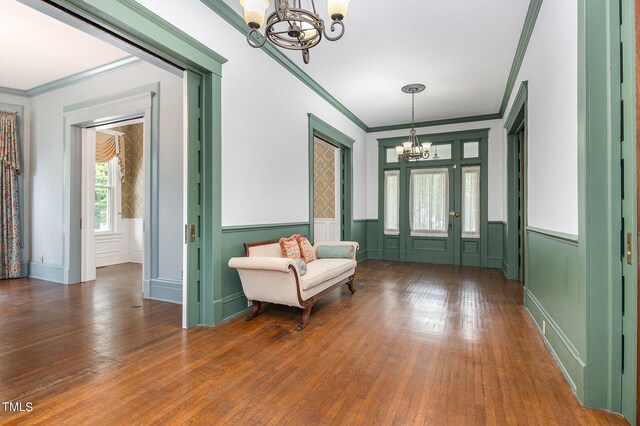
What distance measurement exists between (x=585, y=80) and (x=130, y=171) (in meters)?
7.69

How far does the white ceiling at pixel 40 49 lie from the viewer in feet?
10.9

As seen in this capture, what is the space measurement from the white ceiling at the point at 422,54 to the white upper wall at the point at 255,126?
1.22 ft

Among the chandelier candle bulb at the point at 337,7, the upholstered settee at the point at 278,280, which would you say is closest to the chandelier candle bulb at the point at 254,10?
the chandelier candle bulb at the point at 337,7

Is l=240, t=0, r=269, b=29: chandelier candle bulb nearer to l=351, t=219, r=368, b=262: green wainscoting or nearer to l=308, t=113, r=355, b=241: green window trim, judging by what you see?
l=308, t=113, r=355, b=241: green window trim

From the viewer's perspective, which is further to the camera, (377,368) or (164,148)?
(164,148)

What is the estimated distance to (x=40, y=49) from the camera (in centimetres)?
394

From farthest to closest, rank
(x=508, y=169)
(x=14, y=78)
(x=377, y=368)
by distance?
(x=508, y=169) < (x=14, y=78) < (x=377, y=368)

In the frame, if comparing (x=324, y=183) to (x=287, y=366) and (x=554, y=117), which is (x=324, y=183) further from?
(x=287, y=366)

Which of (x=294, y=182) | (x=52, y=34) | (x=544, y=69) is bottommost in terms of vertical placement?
(x=294, y=182)

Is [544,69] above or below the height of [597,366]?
above

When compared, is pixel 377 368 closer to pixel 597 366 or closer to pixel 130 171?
pixel 597 366

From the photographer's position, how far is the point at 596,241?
177 centimetres

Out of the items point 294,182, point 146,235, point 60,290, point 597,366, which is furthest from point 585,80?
point 60,290

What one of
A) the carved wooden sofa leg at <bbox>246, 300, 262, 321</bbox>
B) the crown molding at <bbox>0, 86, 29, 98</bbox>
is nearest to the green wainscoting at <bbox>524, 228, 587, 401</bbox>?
the carved wooden sofa leg at <bbox>246, 300, 262, 321</bbox>
